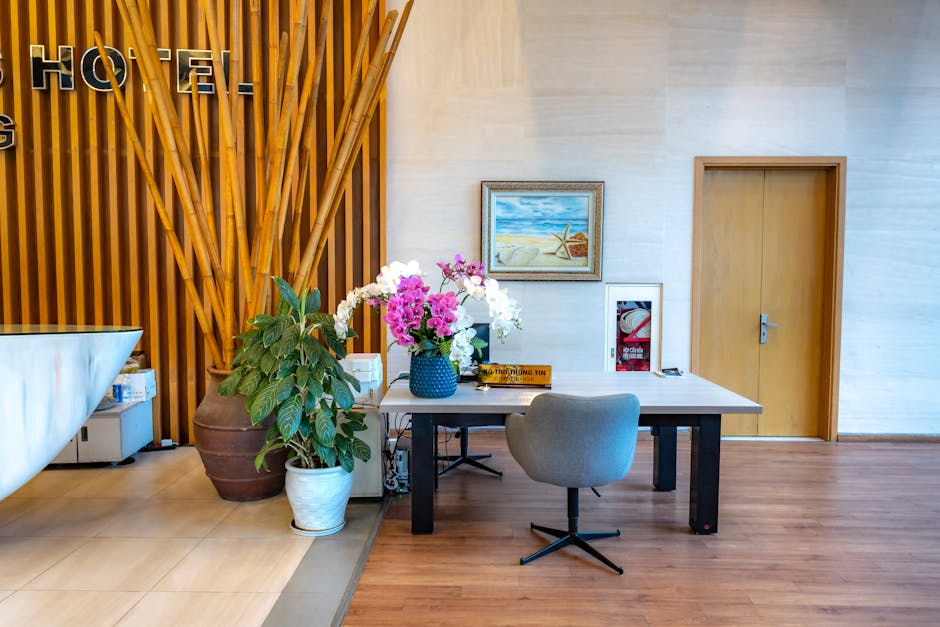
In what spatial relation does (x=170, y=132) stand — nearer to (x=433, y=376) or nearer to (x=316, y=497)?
(x=433, y=376)

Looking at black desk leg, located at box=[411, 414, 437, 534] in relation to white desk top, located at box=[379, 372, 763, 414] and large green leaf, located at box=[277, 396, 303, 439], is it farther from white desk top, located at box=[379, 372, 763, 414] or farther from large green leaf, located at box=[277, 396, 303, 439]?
large green leaf, located at box=[277, 396, 303, 439]

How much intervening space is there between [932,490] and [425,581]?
3.25 meters

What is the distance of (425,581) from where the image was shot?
2.46 meters

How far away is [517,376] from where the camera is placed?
3.19 metres

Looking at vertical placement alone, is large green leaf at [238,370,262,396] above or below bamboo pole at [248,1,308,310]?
below

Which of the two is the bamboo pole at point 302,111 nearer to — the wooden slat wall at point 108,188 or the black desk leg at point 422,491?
the wooden slat wall at point 108,188

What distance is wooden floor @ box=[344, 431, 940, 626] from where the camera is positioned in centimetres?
224

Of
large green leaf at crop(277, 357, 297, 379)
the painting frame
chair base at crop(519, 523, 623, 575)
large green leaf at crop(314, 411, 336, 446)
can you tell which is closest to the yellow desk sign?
chair base at crop(519, 523, 623, 575)

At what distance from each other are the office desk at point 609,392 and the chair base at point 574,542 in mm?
513

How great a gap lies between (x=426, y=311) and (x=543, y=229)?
6.70 ft

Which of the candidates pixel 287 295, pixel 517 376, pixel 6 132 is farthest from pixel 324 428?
pixel 6 132

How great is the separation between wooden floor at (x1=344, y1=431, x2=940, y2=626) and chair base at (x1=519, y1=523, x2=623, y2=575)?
4 centimetres

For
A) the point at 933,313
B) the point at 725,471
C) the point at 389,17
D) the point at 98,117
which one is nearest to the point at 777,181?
the point at 933,313

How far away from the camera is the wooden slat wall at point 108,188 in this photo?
4.30 m
